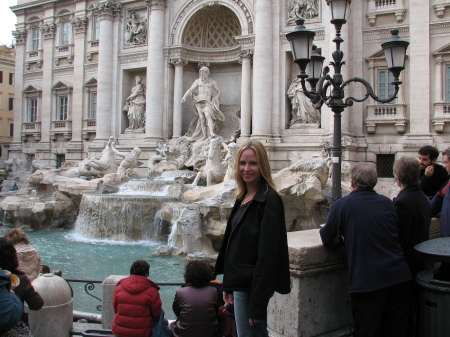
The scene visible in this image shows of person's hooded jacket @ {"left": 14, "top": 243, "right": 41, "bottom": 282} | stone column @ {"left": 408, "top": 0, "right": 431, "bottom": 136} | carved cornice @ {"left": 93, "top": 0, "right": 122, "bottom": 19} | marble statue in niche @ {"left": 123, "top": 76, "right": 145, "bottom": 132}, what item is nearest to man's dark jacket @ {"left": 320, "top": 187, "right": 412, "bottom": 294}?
person's hooded jacket @ {"left": 14, "top": 243, "right": 41, "bottom": 282}

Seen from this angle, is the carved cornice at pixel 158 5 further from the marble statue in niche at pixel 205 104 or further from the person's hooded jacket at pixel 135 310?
the person's hooded jacket at pixel 135 310

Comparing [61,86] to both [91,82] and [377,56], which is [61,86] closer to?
[91,82]

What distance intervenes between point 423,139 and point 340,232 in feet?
45.3

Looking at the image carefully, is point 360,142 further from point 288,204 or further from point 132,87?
point 132,87

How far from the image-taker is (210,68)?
21547mm

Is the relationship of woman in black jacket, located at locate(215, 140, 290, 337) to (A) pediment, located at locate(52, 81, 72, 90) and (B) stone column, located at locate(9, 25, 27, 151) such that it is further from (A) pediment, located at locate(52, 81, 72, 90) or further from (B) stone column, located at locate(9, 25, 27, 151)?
(B) stone column, located at locate(9, 25, 27, 151)

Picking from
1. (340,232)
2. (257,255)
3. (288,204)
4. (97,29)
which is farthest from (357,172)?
(97,29)

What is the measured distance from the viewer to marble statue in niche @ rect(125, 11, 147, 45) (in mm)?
21766

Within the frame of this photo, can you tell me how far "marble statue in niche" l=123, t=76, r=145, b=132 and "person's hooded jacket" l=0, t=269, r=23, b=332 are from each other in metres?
18.7

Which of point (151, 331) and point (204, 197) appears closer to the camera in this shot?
point (151, 331)

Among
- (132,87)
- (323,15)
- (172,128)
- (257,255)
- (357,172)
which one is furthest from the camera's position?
(132,87)

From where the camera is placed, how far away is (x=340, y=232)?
349 centimetres

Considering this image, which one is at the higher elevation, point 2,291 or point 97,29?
point 97,29

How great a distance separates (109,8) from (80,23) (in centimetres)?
252
